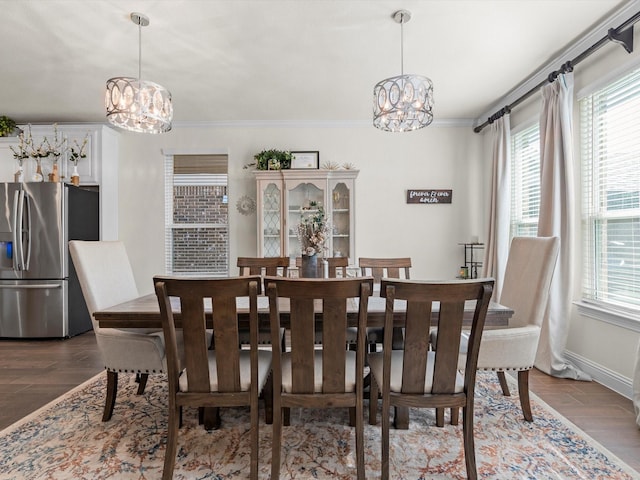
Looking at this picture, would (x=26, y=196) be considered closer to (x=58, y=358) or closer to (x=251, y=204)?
(x=58, y=358)

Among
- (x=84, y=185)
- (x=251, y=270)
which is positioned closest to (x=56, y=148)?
(x=84, y=185)

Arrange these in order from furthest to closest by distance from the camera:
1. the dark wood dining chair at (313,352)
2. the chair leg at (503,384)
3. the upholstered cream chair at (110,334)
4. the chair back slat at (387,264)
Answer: the chair back slat at (387,264) → the chair leg at (503,384) → the upholstered cream chair at (110,334) → the dark wood dining chair at (313,352)

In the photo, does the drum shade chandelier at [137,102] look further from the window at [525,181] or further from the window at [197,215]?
the window at [525,181]

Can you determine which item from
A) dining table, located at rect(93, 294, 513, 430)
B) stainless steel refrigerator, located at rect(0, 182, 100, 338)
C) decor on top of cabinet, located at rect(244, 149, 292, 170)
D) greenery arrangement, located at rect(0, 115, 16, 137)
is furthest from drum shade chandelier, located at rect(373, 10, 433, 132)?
greenery arrangement, located at rect(0, 115, 16, 137)

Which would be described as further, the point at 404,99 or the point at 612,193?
the point at 612,193

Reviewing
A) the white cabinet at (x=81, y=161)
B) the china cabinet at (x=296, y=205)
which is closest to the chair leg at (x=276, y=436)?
the china cabinet at (x=296, y=205)

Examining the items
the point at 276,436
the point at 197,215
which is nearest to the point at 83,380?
the point at 276,436

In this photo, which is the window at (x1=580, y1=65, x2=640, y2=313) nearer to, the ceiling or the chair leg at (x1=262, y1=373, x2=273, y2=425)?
the ceiling

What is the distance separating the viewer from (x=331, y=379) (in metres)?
1.60

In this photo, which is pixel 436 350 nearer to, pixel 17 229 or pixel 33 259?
pixel 33 259

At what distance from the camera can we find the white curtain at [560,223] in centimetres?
291

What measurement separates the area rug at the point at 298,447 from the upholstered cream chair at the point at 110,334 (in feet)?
0.88

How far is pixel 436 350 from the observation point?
1558 mm

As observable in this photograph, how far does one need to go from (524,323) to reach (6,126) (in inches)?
233
